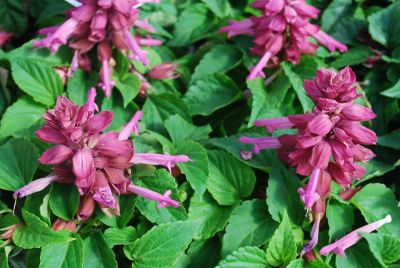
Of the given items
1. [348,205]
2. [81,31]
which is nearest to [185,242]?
[348,205]

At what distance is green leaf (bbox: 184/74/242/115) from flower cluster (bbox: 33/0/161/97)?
148 millimetres

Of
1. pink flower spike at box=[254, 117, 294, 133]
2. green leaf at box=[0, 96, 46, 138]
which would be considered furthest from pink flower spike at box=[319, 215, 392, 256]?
green leaf at box=[0, 96, 46, 138]

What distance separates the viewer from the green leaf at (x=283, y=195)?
3.84 feet

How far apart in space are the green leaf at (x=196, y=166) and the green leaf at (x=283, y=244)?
7.2 inches

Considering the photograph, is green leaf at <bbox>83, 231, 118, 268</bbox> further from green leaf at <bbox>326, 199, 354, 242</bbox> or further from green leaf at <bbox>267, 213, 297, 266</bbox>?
green leaf at <bbox>326, 199, 354, 242</bbox>

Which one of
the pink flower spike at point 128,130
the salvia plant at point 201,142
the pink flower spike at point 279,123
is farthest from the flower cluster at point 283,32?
the pink flower spike at point 128,130

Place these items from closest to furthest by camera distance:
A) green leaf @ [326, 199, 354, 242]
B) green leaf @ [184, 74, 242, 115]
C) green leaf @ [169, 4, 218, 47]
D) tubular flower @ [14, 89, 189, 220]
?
tubular flower @ [14, 89, 189, 220], green leaf @ [326, 199, 354, 242], green leaf @ [184, 74, 242, 115], green leaf @ [169, 4, 218, 47]

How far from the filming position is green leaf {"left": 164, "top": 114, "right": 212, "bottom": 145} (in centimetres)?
136

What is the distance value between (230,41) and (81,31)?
46 cm

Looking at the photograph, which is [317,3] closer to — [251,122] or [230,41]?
[230,41]

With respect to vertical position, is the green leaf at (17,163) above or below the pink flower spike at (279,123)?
below

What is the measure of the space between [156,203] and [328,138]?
1.23 feet

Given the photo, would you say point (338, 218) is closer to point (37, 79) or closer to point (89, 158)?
point (89, 158)

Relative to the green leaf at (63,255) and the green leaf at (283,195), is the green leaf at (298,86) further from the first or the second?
the green leaf at (63,255)
